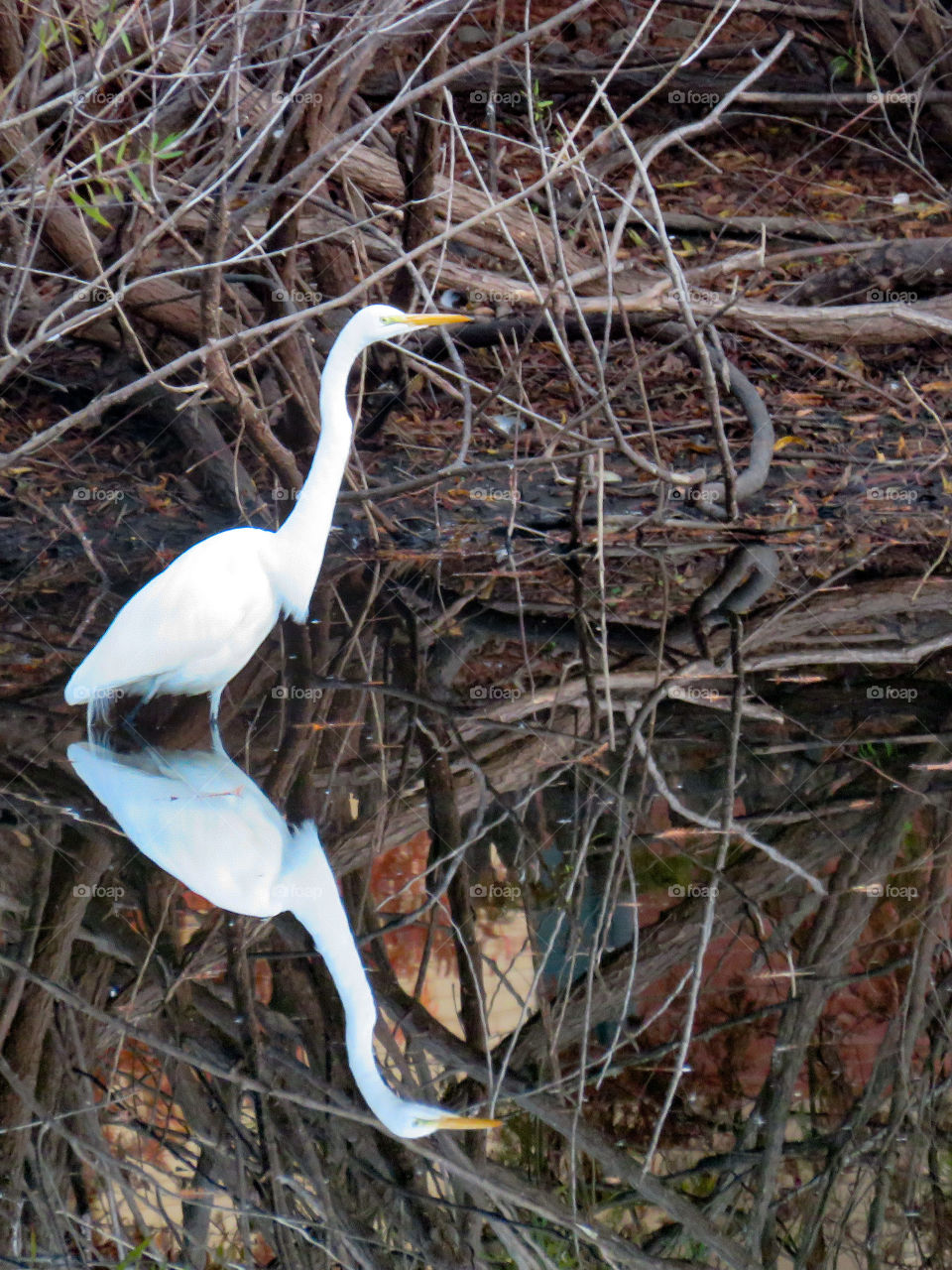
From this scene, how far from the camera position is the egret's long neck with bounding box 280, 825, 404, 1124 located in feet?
6.50

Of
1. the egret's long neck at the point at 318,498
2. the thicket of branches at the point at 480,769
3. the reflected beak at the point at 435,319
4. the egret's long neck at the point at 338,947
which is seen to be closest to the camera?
the thicket of branches at the point at 480,769

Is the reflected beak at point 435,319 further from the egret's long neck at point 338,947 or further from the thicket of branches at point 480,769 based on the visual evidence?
the egret's long neck at point 338,947

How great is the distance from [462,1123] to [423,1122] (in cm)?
6

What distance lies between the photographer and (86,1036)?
2.10 meters

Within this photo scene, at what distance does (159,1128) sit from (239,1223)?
219mm

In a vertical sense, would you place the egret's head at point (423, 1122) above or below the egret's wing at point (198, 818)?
above

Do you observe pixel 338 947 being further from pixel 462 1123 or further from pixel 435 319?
pixel 435 319

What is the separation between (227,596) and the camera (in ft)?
10.9

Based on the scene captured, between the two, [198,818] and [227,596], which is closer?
[198,818]

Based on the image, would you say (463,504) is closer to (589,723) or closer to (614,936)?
(589,723)

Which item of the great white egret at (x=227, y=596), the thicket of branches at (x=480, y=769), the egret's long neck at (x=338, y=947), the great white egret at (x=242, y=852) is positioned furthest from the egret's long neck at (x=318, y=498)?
the egret's long neck at (x=338, y=947)

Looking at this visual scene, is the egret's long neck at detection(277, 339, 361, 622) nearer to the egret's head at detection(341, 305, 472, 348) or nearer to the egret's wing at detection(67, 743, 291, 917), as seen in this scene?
the egret's head at detection(341, 305, 472, 348)

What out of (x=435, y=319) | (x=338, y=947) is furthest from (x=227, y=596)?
(x=338, y=947)

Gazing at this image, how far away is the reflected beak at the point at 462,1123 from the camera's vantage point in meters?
1.87
